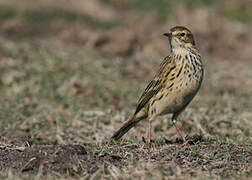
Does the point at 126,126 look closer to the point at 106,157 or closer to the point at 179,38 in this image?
the point at 179,38

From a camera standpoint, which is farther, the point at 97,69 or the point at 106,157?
the point at 97,69

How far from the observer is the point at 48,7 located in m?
17.7

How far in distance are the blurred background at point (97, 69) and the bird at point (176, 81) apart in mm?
1201

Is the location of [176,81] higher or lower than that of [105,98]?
higher

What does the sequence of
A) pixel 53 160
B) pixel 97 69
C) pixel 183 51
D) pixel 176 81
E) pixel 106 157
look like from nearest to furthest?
1. pixel 53 160
2. pixel 106 157
3. pixel 176 81
4. pixel 183 51
5. pixel 97 69

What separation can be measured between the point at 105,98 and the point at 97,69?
175 centimetres

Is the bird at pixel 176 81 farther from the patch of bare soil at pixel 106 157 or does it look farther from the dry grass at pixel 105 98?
the patch of bare soil at pixel 106 157

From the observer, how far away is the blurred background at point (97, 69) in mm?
8117

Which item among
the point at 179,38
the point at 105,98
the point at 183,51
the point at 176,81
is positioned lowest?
the point at 105,98

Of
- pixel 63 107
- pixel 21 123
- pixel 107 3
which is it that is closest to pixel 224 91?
pixel 63 107

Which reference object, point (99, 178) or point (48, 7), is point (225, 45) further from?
point (99, 178)

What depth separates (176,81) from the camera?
20.9 ft

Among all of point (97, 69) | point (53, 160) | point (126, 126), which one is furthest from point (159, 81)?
point (97, 69)

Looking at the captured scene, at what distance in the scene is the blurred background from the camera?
812cm
